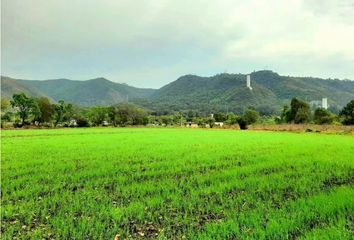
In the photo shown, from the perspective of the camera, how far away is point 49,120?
341 ft

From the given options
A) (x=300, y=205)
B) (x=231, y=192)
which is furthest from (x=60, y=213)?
(x=300, y=205)

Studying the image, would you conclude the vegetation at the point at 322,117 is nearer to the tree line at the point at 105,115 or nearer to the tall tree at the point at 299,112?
the tree line at the point at 105,115

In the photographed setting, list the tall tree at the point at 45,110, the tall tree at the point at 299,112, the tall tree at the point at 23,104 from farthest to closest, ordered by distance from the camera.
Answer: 1. the tall tree at the point at 45,110
2. the tall tree at the point at 23,104
3. the tall tree at the point at 299,112

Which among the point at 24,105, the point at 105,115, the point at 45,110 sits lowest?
the point at 105,115

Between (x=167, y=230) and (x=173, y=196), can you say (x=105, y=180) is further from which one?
(x=167, y=230)

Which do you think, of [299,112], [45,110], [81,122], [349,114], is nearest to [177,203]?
[349,114]

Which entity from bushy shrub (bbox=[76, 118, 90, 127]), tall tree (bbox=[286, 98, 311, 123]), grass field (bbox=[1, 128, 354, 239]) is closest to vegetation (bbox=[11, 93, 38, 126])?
bushy shrub (bbox=[76, 118, 90, 127])

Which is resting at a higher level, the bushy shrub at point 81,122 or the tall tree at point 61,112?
the tall tree at point 61,112

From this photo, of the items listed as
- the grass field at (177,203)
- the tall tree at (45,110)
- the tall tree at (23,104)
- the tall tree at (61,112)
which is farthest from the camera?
the tall tree at (61,112)

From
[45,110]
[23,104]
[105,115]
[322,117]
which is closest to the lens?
[322,117]

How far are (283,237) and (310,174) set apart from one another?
7166 millimetres

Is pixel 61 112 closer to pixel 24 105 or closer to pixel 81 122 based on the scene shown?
pixel 81 122

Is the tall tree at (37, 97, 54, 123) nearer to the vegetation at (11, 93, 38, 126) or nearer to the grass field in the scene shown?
the vegetation at (11, 93, 38, 126)

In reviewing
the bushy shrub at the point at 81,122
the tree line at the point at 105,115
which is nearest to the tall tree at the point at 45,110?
the tree line at the point at 105,115
